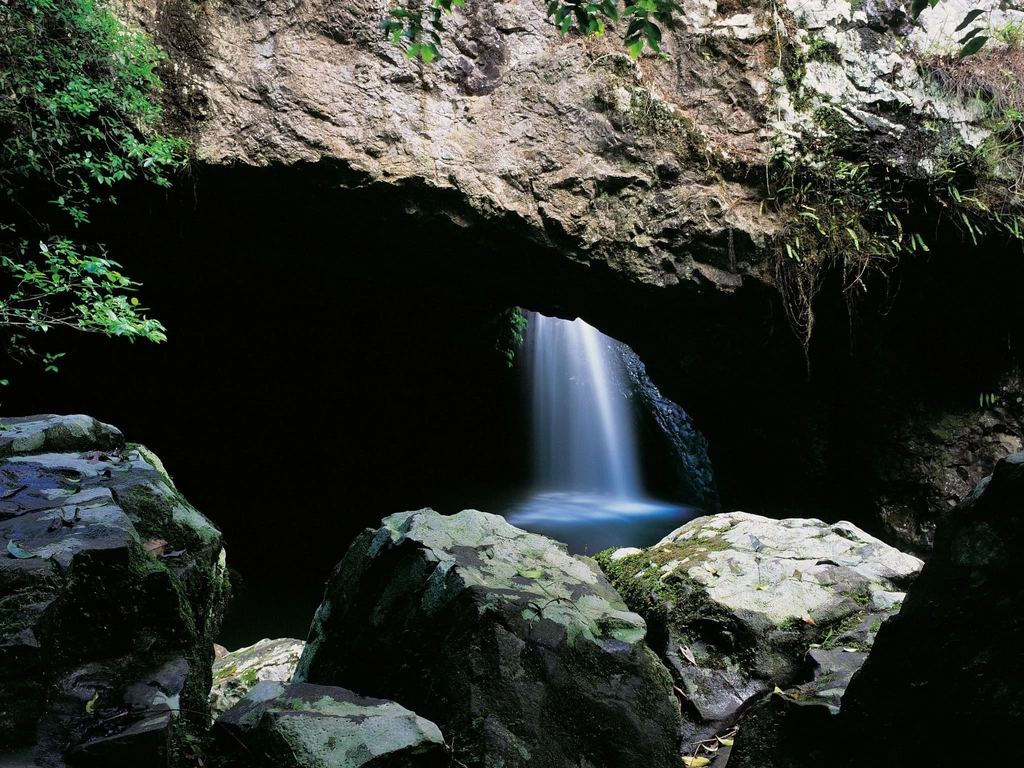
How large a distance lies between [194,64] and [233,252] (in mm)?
1881

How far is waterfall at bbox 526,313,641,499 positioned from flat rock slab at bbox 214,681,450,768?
10934 mm

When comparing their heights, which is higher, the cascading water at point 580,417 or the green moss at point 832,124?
the green moss at point 832,124

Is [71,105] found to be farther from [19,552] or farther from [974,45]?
[974,45]

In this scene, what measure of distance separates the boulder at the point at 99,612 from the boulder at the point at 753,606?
1.97 m

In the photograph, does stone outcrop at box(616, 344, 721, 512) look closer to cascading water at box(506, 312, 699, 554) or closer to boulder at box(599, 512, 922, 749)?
cascading water at box(506, 312, 699, 554)

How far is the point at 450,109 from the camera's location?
4.75 meters

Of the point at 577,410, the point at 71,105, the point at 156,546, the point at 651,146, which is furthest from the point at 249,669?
the point at 577,410

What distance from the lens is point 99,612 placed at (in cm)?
183

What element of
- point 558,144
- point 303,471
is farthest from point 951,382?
point 303,471

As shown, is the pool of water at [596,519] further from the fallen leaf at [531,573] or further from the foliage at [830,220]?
the fallen leaf at [531,573]

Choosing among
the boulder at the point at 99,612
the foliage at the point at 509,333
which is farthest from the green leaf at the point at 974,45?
the foliage at the point at 509,333

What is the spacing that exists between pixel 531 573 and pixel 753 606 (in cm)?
108

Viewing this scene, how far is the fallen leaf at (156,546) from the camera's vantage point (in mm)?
2330

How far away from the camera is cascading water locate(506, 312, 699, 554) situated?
1272cm
